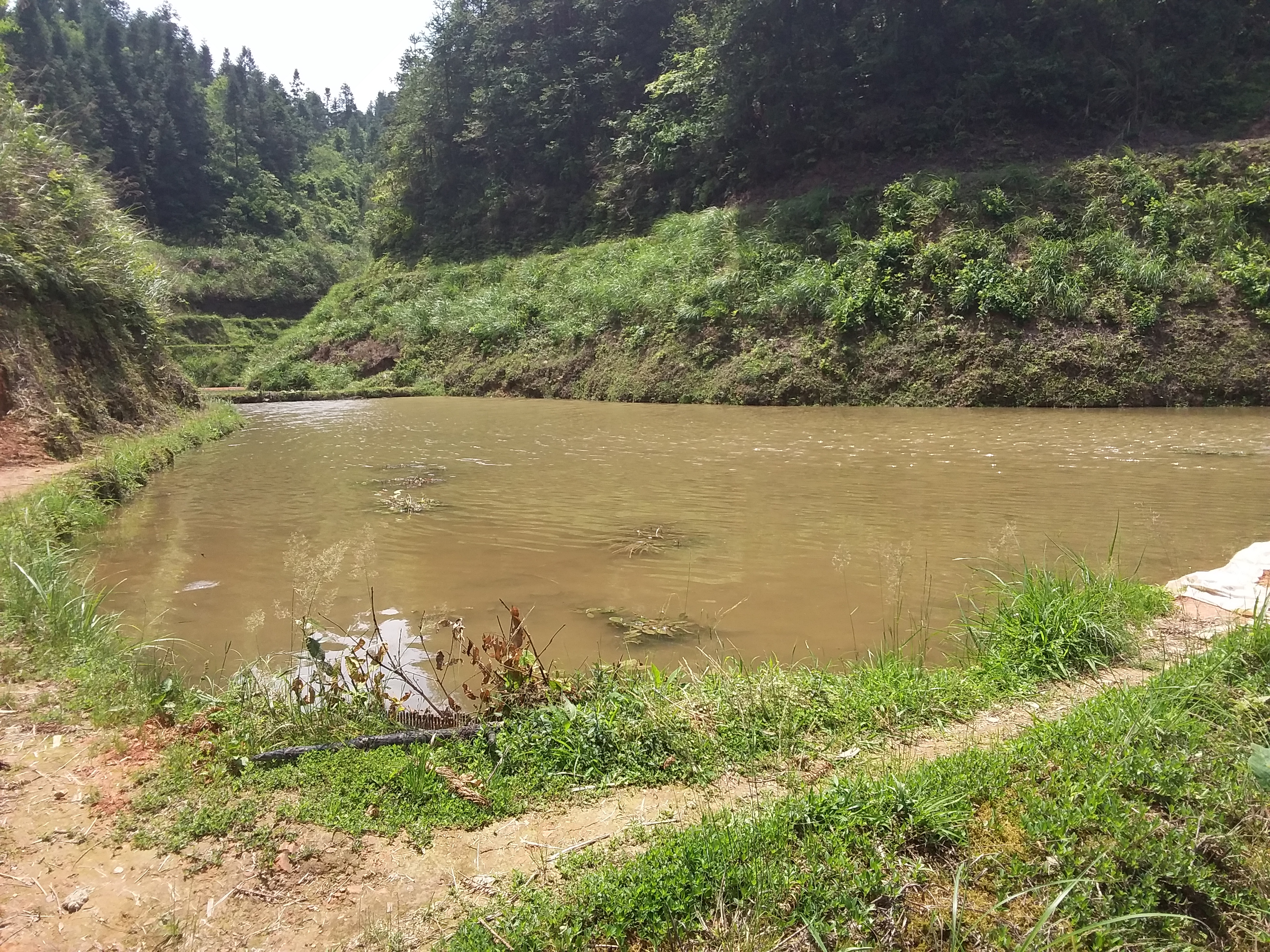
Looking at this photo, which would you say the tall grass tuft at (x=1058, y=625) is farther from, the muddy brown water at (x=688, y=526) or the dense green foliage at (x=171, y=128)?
the dense green foliage at (x=171, y=128)

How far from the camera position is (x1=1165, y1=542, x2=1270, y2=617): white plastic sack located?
180 inches

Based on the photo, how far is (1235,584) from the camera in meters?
4.87

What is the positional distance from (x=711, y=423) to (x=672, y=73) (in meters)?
17.3

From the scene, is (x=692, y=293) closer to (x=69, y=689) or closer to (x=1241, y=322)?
(x=1241, y=322)

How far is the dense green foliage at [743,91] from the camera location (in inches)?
791

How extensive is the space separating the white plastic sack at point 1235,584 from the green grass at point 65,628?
5.94 meters

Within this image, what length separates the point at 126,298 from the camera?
13.4m

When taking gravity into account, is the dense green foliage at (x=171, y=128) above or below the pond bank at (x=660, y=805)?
above

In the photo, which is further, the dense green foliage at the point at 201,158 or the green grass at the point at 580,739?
the dense green foliage at the point at 201,158

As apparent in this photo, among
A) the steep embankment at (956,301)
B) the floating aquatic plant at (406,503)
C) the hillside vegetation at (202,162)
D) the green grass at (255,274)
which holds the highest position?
the hillside vegetation at (202,162)

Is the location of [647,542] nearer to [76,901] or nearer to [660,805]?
[660,805]

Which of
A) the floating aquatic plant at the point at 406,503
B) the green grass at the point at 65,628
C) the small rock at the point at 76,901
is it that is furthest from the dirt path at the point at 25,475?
the small rock at the point at 76,901

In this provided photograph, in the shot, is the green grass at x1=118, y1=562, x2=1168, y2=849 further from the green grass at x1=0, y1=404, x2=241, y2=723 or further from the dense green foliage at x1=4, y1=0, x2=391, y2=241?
the dense green foliage at x1=4, y1=0, x2=391, y2=241

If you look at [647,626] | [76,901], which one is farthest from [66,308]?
[76,901]
